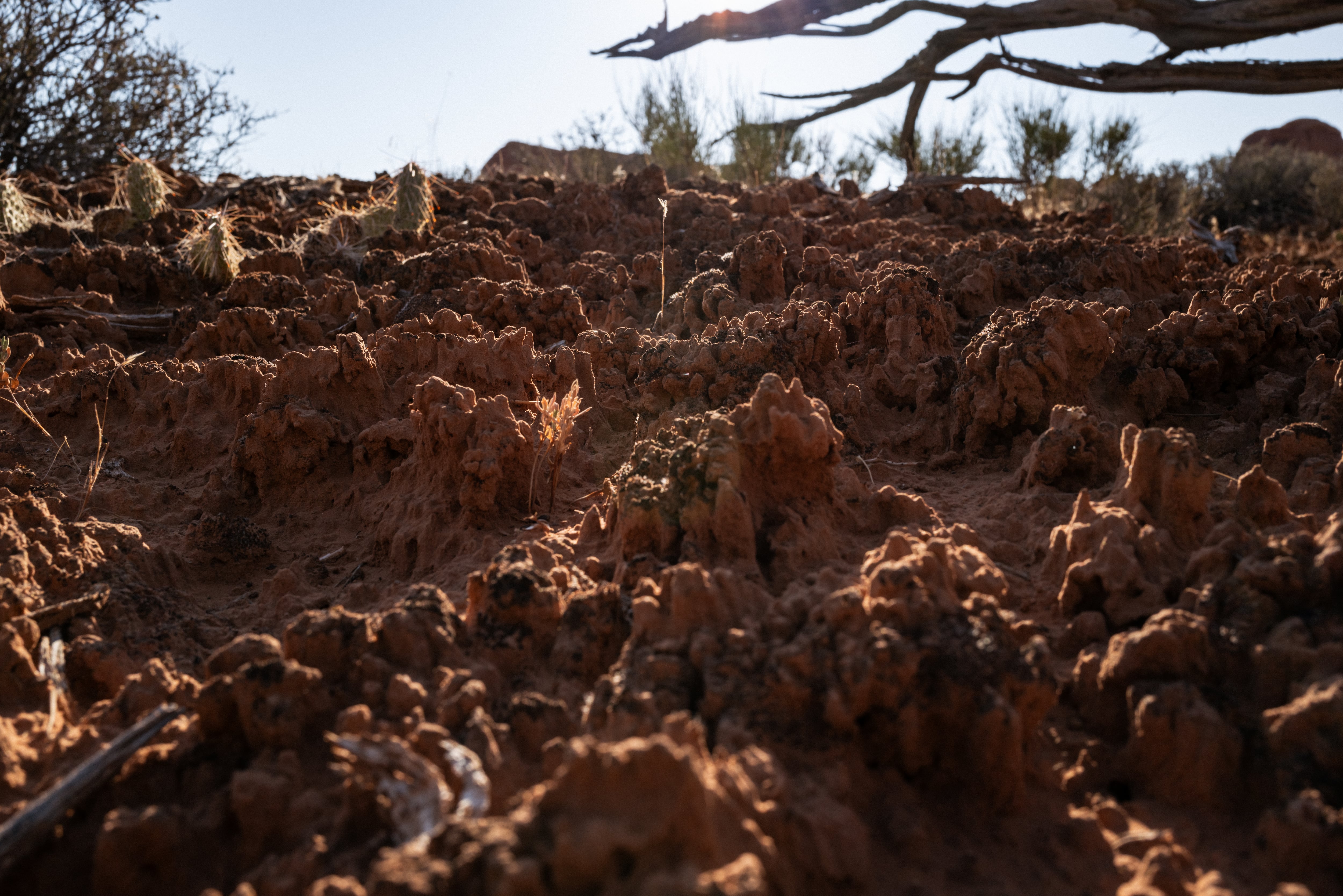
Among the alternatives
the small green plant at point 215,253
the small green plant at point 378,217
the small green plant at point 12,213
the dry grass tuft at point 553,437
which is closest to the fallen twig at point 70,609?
the dry grass tuft at point 553,437

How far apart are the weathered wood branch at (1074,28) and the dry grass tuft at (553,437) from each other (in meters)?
7.30

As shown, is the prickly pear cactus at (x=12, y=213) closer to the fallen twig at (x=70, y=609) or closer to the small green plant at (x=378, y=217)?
the small green plant at (x=378, y=217)

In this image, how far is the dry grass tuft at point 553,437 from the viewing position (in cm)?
308

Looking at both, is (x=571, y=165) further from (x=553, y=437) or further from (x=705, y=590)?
(x=705, y=590)

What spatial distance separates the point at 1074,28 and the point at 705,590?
871cm

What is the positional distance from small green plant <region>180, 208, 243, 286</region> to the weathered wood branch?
20.0ft

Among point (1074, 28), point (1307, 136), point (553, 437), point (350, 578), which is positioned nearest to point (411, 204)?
point (553, 437)

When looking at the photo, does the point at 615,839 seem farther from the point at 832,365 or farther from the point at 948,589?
the point at 832,365

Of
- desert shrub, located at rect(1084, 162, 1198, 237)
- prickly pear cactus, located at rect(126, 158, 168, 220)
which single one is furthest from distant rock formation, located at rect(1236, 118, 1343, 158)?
prickly pear cactus, located at rect(126, 158, 168, 220)

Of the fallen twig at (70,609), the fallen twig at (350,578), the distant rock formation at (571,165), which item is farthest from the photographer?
the distant rock formation at (571,165)

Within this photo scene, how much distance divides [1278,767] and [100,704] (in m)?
2.41

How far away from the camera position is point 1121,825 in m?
1.67

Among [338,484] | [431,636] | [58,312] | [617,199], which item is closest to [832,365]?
[338,484]

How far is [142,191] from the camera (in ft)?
21.6
